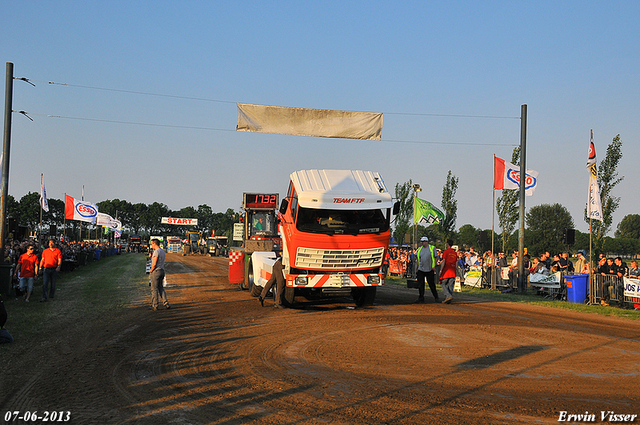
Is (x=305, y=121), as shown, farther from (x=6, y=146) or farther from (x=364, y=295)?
(x=6, y=146)

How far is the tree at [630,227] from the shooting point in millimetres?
141750

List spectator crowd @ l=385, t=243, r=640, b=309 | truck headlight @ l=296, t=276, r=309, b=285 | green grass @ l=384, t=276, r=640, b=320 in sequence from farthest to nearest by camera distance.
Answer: spectator crowd @ l=385, t=243, r=640, b=309 → green grass @ l=384, t=276, r=640, b=320 → truck headlight @ l=296, t=276, r=309, b=285

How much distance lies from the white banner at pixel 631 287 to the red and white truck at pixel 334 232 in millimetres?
8014

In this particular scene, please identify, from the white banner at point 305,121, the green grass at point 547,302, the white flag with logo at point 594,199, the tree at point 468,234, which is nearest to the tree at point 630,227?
the tree at point 468,234

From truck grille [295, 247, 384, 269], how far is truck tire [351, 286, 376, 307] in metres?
1.04

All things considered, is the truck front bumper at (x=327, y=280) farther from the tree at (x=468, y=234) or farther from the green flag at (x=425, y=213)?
the tree at (x=468, y=234)

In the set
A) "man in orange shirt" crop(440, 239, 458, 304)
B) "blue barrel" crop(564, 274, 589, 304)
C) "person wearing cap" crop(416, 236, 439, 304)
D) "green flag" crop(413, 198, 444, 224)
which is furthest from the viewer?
"green flag" crop(413, 198, 444, 224)

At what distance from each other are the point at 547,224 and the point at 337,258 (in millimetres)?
101104

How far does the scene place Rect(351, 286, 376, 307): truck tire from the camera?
Answer: 14562 millimetres

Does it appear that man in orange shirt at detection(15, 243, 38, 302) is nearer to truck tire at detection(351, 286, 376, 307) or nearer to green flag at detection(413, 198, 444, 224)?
truck tire at detection(351, 286, 376, 307)

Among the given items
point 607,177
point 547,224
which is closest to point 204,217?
point 547,224

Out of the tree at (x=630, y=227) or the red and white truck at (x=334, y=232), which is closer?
the red and white truck at (x=334, y=232)

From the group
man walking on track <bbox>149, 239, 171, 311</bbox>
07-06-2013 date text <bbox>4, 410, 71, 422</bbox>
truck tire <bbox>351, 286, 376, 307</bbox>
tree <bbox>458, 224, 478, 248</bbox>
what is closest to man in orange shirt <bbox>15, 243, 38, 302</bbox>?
man walking on track <bbox>149, 239, 171, 311</bbox>

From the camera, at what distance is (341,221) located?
13.4 meters
